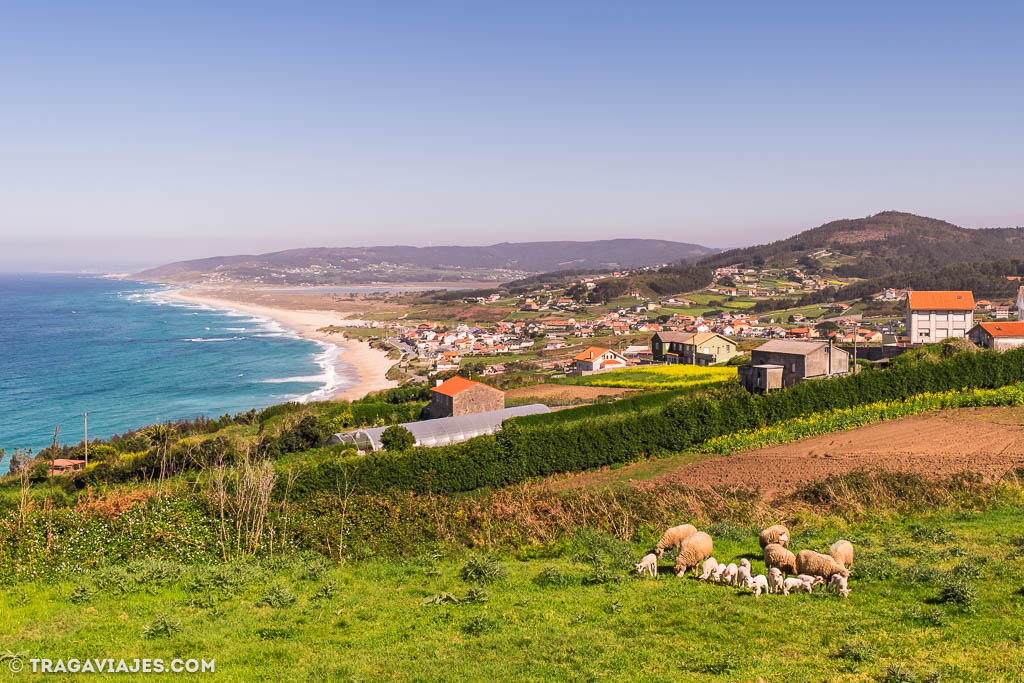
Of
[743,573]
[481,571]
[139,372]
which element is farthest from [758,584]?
[139,372]

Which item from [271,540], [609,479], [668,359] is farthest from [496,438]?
[668,359]

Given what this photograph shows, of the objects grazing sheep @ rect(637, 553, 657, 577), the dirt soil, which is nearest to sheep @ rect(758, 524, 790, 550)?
grazing sheep @ rect(637, 553, 657, 577)

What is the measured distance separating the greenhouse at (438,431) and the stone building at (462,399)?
131 inches

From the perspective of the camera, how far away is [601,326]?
121 metres

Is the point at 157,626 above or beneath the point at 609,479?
above

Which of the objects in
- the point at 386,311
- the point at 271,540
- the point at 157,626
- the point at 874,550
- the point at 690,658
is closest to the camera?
the point at 690,658

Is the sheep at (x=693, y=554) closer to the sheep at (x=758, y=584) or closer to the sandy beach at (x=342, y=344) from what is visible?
the sheep at (x=758, y=584)

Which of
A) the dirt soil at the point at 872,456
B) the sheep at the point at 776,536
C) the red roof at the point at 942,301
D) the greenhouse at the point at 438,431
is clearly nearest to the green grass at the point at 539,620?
the sheep at the point at 776,536

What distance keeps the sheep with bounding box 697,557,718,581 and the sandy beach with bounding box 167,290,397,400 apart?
51243mm

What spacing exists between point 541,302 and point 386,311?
37.5 meters

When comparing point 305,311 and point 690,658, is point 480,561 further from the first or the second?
point 305,311

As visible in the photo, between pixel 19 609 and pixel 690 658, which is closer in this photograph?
pixel 690 658

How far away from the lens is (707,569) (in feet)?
35.0

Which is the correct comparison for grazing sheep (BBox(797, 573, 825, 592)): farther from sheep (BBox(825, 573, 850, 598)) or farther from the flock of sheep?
sheep (BBox(825, 573, 850, 598))
